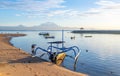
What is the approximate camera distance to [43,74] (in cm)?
2267

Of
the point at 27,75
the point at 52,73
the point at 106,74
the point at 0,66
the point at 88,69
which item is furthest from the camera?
the point at 88,69

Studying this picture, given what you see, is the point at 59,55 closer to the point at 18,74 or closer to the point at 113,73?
the point at 113,73

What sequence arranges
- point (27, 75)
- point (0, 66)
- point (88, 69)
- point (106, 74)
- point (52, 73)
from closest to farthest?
point (27, 75) < point (52, 73) < point (0, 66) < point (106, 74) < point (88, 69)

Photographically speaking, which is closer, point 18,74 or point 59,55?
point 18,74

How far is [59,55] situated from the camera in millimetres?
32688

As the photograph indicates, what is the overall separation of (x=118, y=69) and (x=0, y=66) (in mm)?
16615

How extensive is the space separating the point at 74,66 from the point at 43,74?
11.1 m

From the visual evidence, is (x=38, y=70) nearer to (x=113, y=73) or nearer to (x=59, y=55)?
(x=59, y=55)

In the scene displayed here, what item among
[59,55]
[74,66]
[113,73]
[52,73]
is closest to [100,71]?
[113,73]

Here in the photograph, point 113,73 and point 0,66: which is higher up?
point 0,66

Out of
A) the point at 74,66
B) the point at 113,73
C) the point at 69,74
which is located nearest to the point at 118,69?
the point at 113,73

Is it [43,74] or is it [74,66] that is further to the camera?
[74,66]

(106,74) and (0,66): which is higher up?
(0,66)

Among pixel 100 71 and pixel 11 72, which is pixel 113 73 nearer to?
pixel 100 71
